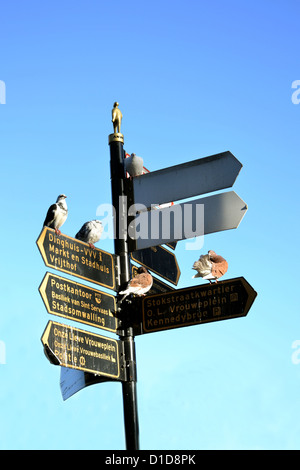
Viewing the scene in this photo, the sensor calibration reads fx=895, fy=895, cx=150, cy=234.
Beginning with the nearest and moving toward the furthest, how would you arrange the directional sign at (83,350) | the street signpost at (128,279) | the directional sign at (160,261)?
1. the directional sign at (83,350)
2. the street signpost at (128,279)
3. the directional sign at (160,261)

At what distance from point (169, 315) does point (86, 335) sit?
0.89 metres

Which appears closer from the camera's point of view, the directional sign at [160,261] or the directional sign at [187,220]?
the directional sign at [187,220]

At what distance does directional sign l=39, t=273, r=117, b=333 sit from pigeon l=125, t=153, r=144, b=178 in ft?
4.93

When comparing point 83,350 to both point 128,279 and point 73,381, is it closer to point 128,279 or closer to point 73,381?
point 128,279

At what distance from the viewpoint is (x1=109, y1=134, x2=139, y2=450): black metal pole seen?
8.88m

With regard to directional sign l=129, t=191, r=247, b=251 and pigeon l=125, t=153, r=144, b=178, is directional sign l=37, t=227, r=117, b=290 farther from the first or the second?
pigeon l=125, t=153, r=144, b=178

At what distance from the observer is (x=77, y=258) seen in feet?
30.0

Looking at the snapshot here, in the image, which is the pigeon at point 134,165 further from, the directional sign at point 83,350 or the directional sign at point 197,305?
the directional sign at point 83,350

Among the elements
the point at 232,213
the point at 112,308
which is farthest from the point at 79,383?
the point at 232,213

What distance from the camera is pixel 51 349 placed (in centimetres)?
826

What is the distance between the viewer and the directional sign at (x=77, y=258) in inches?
346

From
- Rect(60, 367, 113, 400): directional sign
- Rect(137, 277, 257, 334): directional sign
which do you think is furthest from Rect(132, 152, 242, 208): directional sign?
Rect(60, 367, 113, 400): directional sign

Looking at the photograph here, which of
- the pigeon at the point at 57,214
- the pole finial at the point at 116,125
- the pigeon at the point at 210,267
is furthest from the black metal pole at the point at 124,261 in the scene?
the pigeon at the point at 210,267

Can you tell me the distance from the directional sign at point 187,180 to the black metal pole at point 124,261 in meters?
0.18
